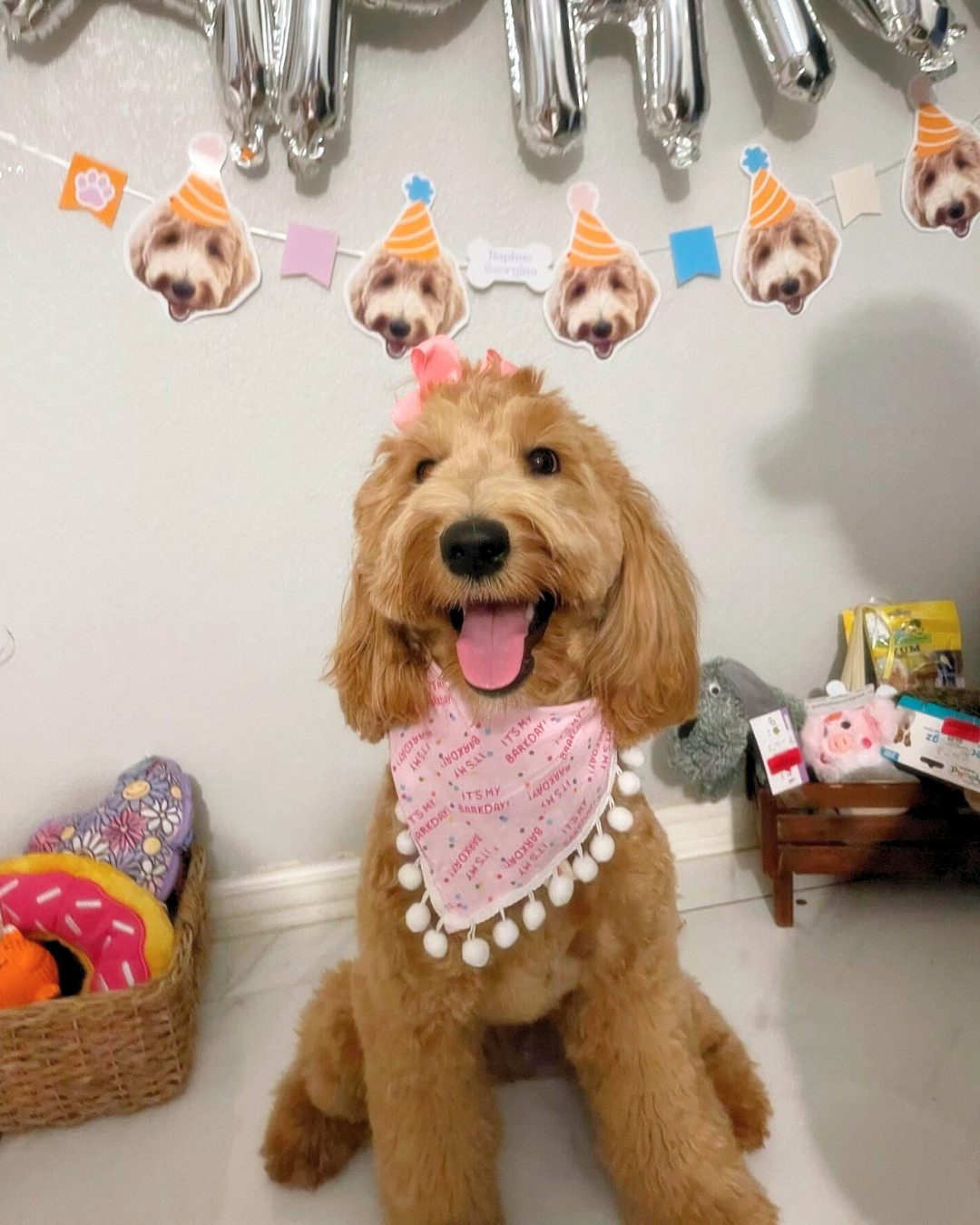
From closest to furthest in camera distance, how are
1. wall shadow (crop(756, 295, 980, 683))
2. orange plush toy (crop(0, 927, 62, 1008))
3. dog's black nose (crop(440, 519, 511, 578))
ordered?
1. dog's black nose (crop(440, 519, 511, 578))
2. orange plush toy (crop(0, 927, 62, 1008))
3. wall shadow (crop(756, 295, 980, 683))

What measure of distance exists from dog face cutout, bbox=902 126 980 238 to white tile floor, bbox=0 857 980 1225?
1299mm

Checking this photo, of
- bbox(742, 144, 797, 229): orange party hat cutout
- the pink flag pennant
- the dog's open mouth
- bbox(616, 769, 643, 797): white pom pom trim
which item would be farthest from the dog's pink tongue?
bbox(742, 144, 797, 229): orange party hat cutout

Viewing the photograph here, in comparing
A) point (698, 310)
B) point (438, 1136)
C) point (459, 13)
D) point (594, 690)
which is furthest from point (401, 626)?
point (459, 13)

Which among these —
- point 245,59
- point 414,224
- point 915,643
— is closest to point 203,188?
point 245,59

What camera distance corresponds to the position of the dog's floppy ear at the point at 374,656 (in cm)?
96

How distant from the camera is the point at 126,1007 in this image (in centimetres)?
119

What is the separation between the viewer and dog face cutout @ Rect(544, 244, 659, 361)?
1.38 metres

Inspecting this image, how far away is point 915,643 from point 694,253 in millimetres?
894

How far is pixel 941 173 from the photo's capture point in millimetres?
1446

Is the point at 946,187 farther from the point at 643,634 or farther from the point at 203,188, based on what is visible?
the point at 203,188

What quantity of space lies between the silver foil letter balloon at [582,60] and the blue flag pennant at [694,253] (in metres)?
0.17

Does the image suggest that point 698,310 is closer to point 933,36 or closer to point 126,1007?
point 933,36

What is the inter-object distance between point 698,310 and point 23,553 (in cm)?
127

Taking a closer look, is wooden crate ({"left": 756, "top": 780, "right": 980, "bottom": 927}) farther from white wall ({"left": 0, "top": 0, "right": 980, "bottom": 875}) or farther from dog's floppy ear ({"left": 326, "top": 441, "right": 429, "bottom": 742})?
dog's floppy ear ({"left": 326, "top": 441, "right": 429, "bottom": 742})
